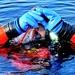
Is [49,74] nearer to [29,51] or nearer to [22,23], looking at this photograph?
[29,51]

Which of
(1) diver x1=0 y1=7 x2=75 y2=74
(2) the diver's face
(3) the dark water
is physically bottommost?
(2) the diver's face

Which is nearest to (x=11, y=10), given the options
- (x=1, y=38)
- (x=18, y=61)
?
(x=1, y=38)

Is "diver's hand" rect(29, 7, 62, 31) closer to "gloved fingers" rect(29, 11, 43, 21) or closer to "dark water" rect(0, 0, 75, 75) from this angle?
"gloved fingers" rect(29, 11, 43, 21)

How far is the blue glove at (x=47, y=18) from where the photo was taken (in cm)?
610

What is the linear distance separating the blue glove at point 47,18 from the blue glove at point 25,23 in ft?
0.27

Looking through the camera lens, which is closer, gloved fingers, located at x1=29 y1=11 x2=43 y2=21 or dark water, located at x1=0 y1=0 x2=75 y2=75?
gloved fingers, located at x1=29 y1=11 x2=43 y2=21

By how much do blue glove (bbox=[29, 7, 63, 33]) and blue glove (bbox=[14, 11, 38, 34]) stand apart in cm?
8

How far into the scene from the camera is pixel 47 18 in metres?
6.18

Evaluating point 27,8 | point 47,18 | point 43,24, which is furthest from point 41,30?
point 27,8

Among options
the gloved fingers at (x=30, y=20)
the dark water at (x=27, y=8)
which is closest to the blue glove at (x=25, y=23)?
the gloved fingers at (x=30, y=20)

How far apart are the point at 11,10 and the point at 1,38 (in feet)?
8.98

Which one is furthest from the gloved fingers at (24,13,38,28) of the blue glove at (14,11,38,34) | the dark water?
the dark water

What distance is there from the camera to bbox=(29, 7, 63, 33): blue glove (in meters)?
6.10

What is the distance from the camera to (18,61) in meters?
5.91
